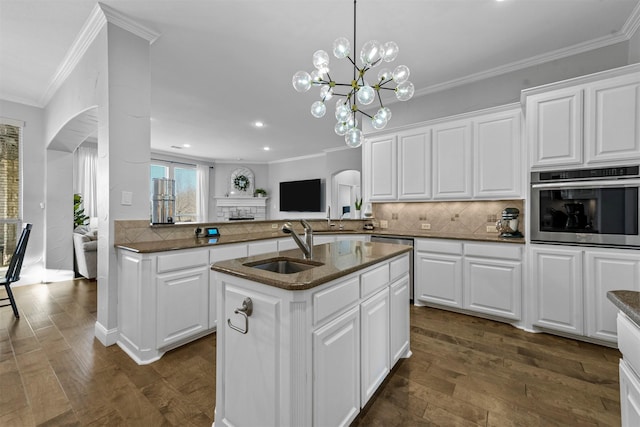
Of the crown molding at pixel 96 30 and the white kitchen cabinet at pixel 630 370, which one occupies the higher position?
the crown molding at pixel 96 30

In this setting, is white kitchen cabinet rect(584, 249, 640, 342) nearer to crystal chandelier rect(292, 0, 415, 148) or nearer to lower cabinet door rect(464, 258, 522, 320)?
lower cabinet door rect(464, 258, 522, 320)

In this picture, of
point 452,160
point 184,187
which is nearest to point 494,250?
point 452,160

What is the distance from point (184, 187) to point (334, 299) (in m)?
8.35

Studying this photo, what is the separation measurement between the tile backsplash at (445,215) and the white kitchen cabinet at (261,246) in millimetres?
1859

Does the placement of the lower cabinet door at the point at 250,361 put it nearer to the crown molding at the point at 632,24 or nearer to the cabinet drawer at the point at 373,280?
the cabinet drawer at the point at 373,280

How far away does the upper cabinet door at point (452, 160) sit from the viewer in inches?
131

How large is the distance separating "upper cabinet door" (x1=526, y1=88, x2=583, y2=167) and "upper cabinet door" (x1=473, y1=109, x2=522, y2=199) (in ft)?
1.10

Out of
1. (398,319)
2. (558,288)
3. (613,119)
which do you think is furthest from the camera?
(558,288)

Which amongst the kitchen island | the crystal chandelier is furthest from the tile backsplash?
the kitchen island

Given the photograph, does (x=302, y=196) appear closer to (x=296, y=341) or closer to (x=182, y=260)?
(x=182, y=260)

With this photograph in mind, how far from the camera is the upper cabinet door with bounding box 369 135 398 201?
3895 mm

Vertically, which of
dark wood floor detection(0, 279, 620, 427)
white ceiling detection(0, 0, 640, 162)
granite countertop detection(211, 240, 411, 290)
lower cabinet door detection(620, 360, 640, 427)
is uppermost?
white ceiling detection(0, 0, 640, 162)

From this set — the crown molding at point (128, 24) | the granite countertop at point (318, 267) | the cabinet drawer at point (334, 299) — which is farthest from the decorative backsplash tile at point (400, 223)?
the cabinet drawer at point (334, 299)

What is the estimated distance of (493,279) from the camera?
9.59ft
